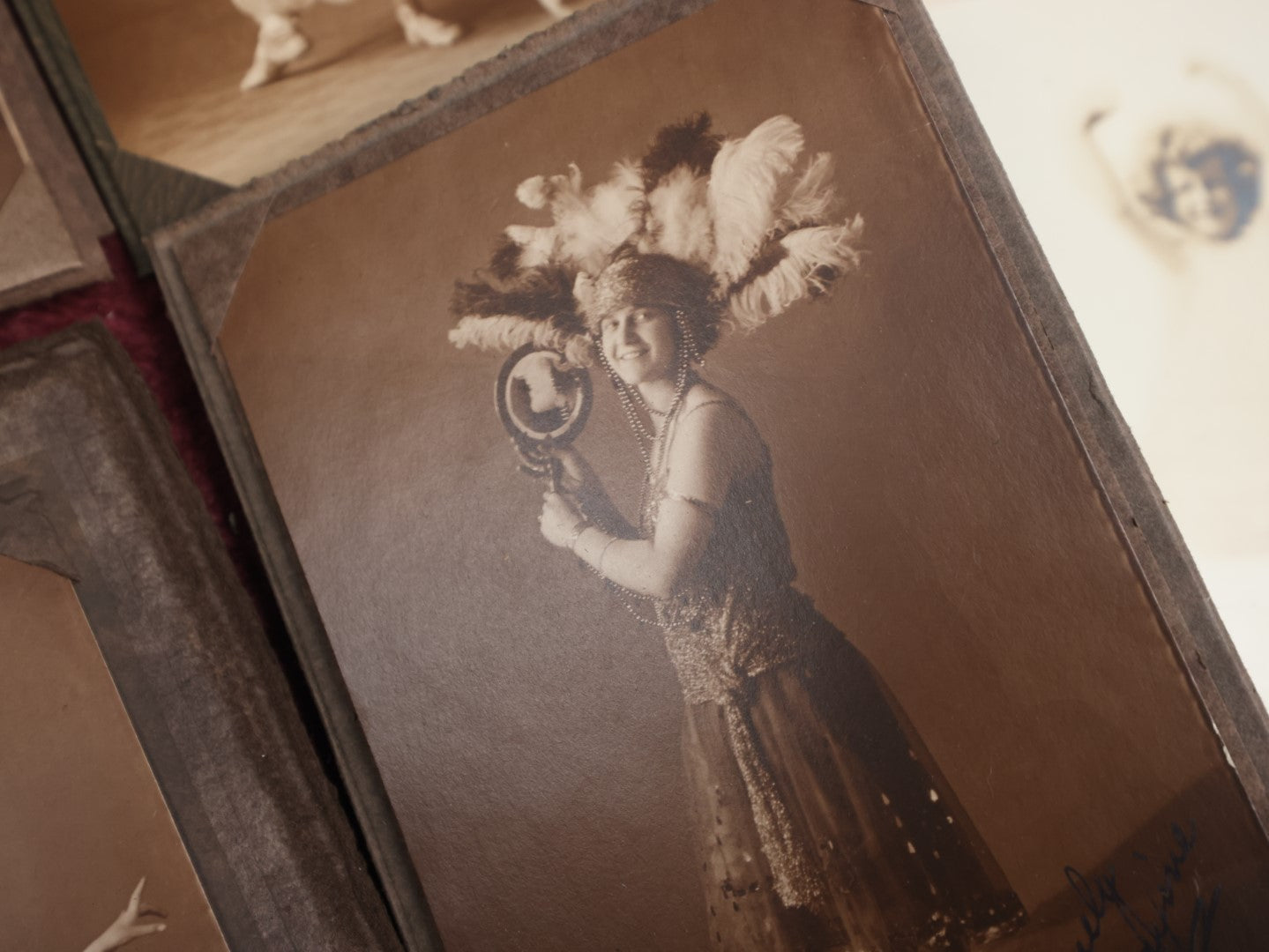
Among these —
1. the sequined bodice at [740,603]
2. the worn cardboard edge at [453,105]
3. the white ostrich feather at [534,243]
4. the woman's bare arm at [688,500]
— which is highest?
the worn cardboard edge at [453,105]

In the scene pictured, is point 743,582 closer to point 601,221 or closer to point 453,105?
point 601,221

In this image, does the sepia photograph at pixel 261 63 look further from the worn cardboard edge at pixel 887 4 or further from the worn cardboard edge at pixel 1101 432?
the worn cardboard edge at pixel 1101 432

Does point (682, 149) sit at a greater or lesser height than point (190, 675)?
greater

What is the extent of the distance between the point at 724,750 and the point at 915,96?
0.72m

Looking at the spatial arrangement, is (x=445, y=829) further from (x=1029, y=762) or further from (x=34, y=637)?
(x=1029, y=762)

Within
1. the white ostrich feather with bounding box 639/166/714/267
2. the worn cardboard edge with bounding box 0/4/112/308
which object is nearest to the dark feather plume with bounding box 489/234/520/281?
the white ostrich feather with bounding box 639/166/714/267

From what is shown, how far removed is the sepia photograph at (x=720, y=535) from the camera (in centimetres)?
86

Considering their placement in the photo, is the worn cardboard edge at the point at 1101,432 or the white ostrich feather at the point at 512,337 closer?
the worn cardboard edge at the point at 1101,432

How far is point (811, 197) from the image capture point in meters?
0.94

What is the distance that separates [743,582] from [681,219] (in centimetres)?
40

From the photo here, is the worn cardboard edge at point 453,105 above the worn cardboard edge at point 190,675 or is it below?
above

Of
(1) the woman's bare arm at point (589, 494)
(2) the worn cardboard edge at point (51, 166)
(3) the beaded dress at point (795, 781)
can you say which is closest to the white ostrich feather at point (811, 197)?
(3) the beaded dress at point (795, 781)
